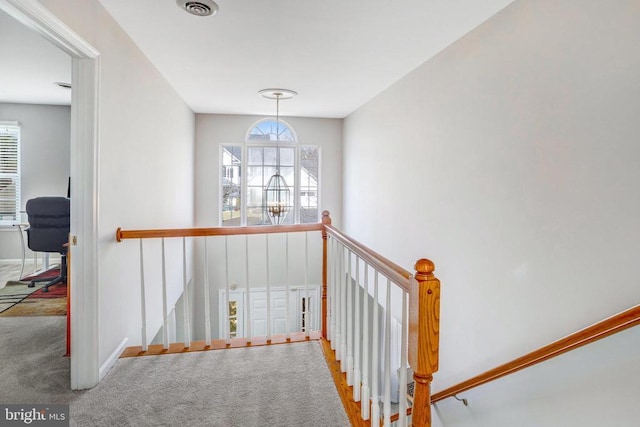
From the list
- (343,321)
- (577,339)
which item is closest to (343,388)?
(343,321)

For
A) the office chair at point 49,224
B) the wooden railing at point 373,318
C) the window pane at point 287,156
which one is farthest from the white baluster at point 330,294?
the window pane at point 287,156

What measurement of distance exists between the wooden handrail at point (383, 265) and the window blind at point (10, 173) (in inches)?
214

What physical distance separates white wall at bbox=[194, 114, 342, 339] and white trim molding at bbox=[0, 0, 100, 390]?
3590mm

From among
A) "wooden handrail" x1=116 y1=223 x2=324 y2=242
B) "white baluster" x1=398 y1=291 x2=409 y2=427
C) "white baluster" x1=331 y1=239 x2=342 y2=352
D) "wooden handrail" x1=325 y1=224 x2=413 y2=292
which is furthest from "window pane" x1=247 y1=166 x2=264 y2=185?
"white baluster" x1=398 y1=291 x2=409 y2=427

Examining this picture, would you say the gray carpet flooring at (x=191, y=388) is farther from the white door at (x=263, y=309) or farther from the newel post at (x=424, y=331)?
the white door at (x=263, y=309)

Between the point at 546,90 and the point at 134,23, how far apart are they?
A: 8.49 ft

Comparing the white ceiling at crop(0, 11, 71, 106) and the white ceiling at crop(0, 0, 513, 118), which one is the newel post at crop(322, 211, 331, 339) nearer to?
the white ceiling at crop(0, 0, 513, 118)

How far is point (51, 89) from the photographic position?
13.7 ft

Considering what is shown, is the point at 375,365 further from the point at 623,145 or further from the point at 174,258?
the point at 174,258

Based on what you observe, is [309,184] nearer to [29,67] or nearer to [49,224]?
[49,224]

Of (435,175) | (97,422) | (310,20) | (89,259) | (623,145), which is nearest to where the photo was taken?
(623,145)

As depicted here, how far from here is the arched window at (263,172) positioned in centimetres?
573

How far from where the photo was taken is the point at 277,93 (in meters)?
4.05

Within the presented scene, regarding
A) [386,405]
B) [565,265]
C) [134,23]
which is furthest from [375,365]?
[134,23]
